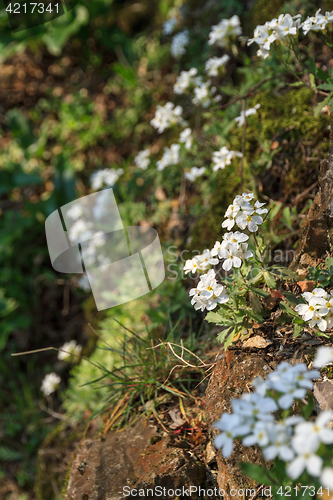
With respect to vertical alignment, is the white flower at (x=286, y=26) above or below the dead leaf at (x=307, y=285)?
above

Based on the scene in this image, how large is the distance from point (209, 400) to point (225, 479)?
12.1 inches

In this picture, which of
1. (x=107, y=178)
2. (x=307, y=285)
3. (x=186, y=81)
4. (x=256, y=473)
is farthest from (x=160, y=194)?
(x=256, y=473)

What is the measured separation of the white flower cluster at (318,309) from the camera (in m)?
1.37

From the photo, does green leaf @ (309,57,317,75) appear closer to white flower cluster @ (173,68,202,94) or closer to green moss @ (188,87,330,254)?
green moss @ (188,87,330,254)

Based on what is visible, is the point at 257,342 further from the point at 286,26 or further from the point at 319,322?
the point at 286,26

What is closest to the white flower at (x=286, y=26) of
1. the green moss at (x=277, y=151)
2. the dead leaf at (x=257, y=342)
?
the green moss at (x=277, y=151)

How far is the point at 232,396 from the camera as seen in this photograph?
153cm

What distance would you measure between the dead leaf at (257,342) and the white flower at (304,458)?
2.71 feet

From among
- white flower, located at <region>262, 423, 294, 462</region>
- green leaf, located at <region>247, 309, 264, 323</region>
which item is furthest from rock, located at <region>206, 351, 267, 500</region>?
white flower, located at <region>262, 423, 294, 462</region>

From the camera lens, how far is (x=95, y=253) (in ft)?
10.5

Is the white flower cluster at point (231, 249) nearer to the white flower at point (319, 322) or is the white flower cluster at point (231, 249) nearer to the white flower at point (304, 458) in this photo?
the white flower at point (319, 322)

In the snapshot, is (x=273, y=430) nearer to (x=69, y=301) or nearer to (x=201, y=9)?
(x=69, y=301)

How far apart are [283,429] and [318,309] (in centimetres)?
67

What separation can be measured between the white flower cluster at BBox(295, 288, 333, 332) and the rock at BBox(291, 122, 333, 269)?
1.36 feet
